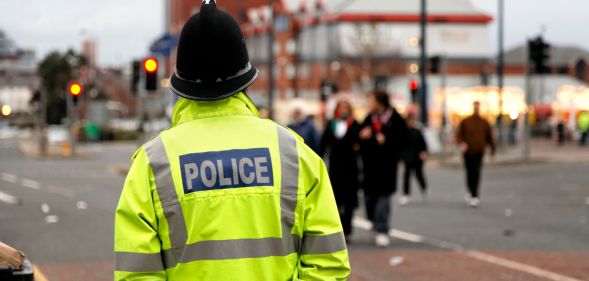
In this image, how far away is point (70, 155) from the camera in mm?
56688

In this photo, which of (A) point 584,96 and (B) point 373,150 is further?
(A) point 584,96

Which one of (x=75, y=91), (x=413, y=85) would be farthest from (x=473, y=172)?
(x=75, y=91)

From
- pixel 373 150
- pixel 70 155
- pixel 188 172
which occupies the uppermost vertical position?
pixel 188 172

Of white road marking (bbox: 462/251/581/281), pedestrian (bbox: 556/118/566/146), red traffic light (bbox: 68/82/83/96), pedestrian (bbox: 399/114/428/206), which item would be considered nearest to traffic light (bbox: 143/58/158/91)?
pedestrian (bbox: 399/114/428/206)

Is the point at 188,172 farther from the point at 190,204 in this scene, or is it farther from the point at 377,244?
the point at 377,244

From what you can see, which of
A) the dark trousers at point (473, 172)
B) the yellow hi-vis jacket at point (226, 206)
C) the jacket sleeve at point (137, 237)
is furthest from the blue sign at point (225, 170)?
the dark trousers at point (473, 172)

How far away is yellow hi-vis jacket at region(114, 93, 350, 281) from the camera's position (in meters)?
3.66

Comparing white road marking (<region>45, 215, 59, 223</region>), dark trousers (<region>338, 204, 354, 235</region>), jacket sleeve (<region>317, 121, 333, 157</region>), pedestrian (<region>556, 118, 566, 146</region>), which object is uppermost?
jacket sleeve (<region>317, 121, 333, 157</region>)

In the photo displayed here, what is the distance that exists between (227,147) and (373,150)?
35.0ft

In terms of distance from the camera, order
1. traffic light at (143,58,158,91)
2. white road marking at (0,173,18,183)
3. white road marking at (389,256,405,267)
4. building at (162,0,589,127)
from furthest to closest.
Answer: building at (162,0,589,127), white road marking at (0,173,18,183), traffic light at (143,58,158,91), white road marking at (389,256,405,267)

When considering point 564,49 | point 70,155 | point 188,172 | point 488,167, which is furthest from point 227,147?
point 564,49

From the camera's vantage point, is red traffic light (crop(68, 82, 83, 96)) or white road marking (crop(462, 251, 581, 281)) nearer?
white road marking (crop(462, 251, 581, 281))

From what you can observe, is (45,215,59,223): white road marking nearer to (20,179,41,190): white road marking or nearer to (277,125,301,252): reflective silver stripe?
(20,179,41,190): white road marking

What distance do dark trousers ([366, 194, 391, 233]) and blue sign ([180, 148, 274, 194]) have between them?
1039cm
